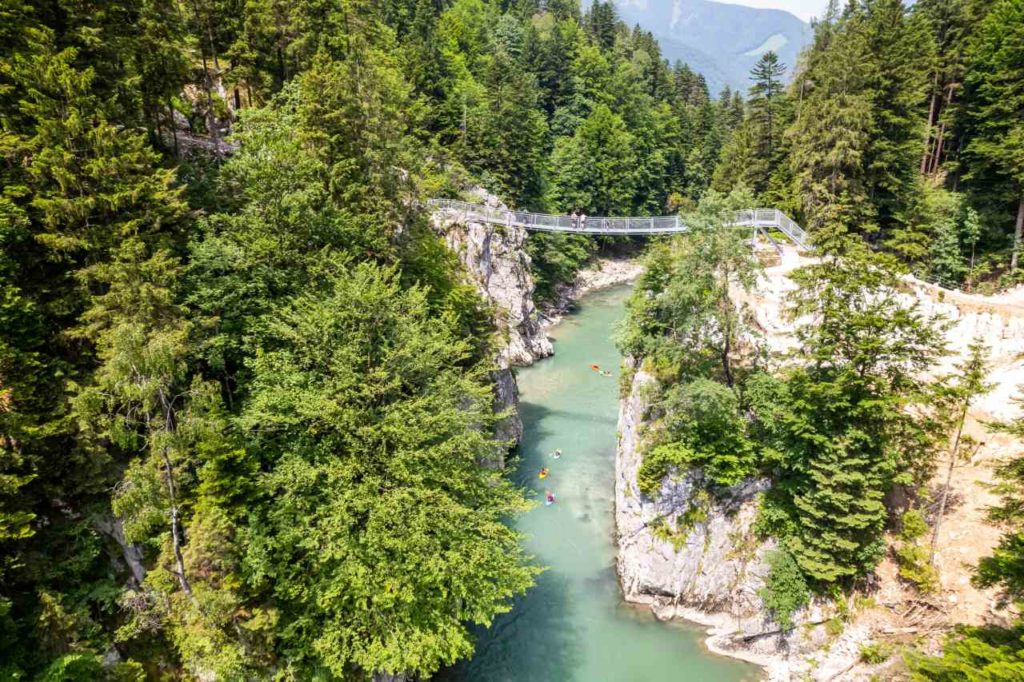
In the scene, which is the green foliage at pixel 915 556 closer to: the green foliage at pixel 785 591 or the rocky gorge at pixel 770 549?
the rocky gorge at pixel 770 549

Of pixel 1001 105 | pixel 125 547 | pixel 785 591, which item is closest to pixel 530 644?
pixel 785 591

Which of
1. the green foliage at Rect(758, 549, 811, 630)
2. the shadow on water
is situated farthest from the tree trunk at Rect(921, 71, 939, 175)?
the shadow on water

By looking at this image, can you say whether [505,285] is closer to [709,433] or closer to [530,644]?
[709,433]

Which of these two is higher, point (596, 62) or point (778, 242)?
point (596, 62)

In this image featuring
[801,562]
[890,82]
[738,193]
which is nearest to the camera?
[801,562]

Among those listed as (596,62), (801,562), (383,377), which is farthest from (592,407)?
(596,62)

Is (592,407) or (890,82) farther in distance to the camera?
(592,407)

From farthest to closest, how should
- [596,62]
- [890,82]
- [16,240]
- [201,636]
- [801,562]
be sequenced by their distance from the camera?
[596,62]
[890,82]
[801,562]
[16,240]
[201,636]

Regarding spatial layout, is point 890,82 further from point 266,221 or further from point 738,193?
point 266,221
